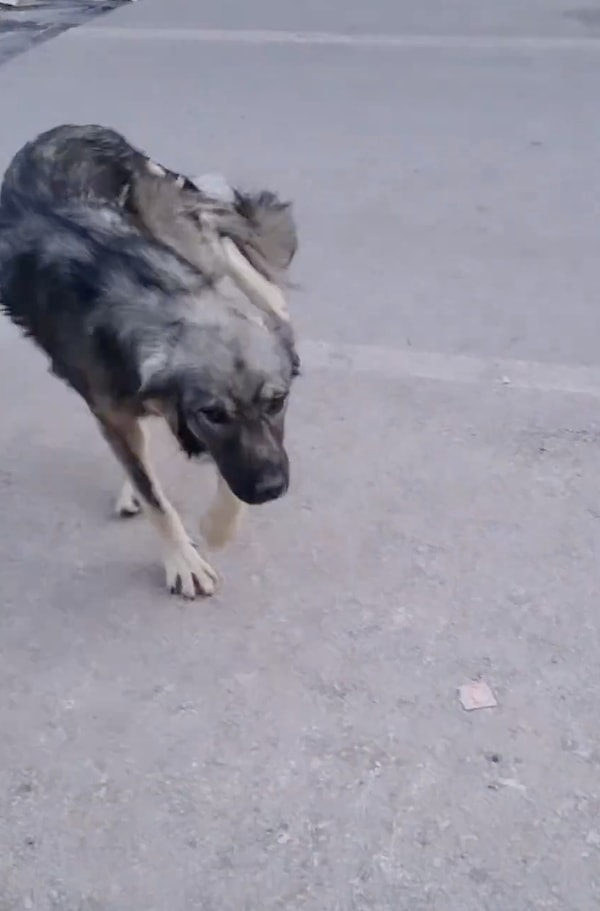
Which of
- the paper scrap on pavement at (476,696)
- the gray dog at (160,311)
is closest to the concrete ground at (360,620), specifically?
the paper scrap on pavement at (476,696)

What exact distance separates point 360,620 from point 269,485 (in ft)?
1.69

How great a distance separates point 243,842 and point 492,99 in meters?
5.30

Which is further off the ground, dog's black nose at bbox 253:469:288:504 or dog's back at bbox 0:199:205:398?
dog's back at bbox 0:199:205:398

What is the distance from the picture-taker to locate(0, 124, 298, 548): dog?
275cm

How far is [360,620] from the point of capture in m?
3.01

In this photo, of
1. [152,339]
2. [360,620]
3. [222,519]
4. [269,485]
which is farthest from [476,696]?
[152,339]

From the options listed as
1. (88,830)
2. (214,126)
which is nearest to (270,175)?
(214,126)

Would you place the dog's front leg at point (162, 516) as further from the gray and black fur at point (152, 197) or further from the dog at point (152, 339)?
the gray and black fur at point (152, 197)

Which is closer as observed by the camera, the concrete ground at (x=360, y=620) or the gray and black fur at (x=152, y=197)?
the concrete ground at (x=360, y=620)

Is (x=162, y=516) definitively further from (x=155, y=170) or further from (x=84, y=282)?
(x=155, y=170)

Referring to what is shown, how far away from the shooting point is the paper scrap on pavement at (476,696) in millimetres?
2734

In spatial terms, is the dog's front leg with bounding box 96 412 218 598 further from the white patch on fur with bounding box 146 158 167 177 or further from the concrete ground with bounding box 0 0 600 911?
the white patch on fur with bounding box 146 158 167 177

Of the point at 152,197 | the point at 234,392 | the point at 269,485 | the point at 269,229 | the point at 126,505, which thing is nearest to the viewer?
the point at 234,392

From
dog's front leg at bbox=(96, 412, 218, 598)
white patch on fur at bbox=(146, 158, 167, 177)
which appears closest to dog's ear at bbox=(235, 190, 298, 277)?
white patch on fur at bbox=(146, 158, 167, 177)
